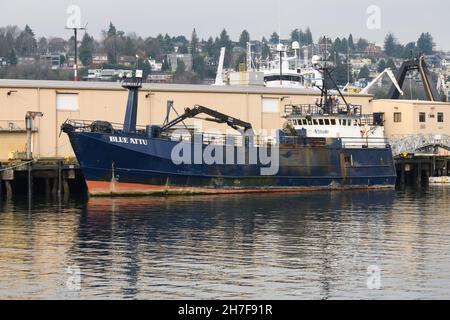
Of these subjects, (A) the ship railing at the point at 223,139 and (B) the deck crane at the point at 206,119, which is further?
(A) the ship railing at the point at 223,139

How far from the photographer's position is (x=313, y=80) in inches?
3462

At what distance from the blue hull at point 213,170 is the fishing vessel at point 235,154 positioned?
50mm

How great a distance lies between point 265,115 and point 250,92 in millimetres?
1790

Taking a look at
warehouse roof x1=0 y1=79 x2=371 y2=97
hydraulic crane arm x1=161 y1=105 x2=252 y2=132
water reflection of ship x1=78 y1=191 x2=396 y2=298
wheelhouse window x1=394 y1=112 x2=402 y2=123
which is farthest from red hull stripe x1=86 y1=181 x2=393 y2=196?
wheelhouse window x1=394 y1=112 x2=402 y2=123

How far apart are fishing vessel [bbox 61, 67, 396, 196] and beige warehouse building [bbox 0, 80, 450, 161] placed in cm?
118

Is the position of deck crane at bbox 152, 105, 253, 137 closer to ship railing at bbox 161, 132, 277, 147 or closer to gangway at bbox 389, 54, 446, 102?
ship railing at bbox 161, 132, 277, 147

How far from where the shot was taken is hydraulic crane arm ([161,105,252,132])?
54344mm

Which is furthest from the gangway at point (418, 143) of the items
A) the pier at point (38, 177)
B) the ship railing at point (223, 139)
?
the pier at point (38, 177)

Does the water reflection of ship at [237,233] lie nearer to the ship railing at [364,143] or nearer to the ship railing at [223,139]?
the ship railing at [223,139]

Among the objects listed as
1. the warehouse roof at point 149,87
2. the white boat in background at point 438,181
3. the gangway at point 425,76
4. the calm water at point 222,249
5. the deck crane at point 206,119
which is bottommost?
the calm water at point 222,249

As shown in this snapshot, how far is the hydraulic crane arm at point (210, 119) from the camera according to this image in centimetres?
5434

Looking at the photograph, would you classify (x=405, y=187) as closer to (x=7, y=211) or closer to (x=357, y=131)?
(x=357, y=131)

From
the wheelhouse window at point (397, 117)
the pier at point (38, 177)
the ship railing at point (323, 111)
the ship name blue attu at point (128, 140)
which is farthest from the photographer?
the wheelhouse window at point (397, 117)

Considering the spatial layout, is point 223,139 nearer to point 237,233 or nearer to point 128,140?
point 128,140
